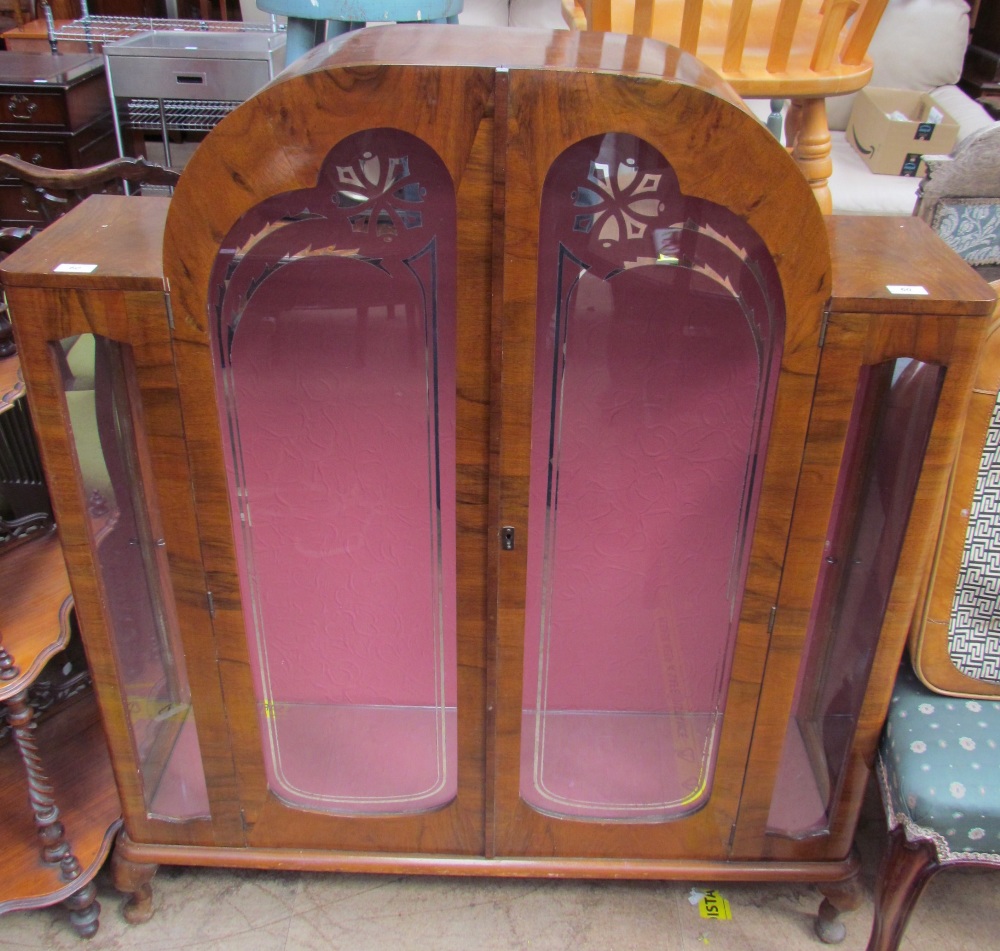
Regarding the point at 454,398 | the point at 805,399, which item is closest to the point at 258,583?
the point at 454,398

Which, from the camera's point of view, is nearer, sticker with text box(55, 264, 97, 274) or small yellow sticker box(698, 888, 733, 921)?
sticker with text box(55, 264, 97, 274)

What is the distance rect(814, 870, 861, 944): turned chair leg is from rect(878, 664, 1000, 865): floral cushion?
201 mm

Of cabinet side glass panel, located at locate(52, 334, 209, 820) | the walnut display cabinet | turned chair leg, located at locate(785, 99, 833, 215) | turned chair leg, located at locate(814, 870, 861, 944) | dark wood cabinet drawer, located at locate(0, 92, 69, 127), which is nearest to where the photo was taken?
the walnut display cabinet

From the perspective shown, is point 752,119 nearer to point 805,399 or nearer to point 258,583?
point 805,399

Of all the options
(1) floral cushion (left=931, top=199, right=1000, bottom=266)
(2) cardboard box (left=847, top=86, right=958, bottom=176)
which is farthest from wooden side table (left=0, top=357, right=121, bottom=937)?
(2) cardboard box (left=847, top=86, right=958, bottom=176)

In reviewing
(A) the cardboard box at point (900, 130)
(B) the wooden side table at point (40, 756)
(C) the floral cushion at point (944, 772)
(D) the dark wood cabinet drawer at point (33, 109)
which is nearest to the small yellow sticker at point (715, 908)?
(C) the floral cushion at point (944, 772)

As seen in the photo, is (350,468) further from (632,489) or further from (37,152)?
(37,152)

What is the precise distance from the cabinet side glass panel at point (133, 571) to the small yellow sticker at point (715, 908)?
75 cm

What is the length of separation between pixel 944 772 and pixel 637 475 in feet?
1.70

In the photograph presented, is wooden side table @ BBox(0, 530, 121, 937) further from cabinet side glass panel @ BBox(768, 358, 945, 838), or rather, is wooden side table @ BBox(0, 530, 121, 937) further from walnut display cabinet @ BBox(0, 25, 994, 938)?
cabinet side glass panel @ BBox(768, 358, 945, 838)

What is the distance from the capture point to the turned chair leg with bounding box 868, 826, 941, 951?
1.15 m

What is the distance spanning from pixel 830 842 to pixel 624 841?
29cm

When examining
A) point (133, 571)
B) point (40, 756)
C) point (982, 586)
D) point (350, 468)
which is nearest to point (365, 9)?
point (350, 468)

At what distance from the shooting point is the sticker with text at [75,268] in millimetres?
957
